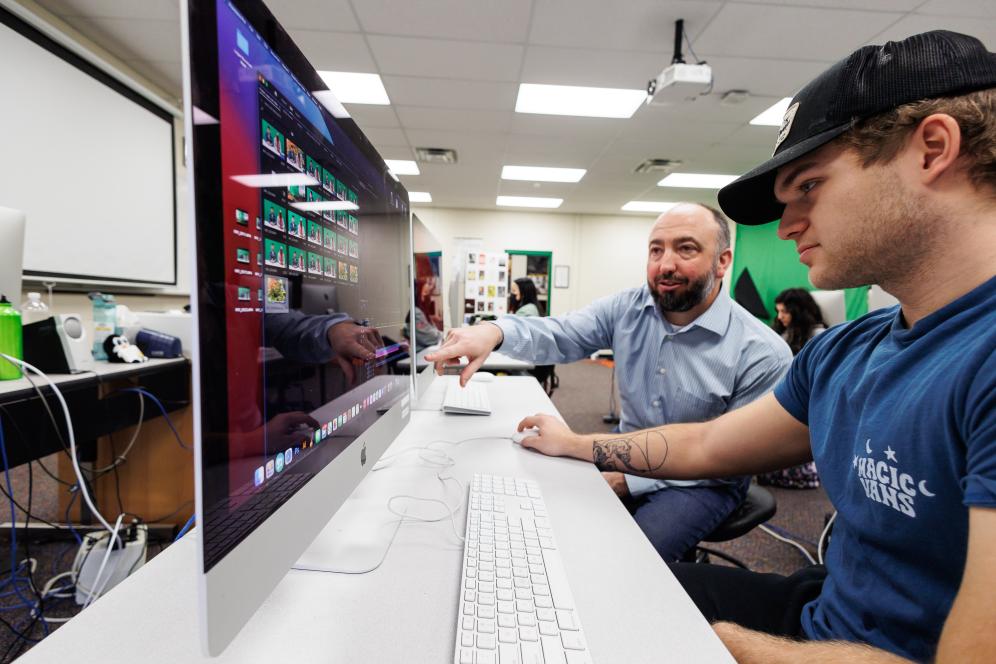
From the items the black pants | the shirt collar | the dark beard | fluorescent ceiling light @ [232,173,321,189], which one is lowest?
the black pants

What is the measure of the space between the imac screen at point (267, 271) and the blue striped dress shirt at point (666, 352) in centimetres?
79

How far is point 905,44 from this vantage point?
58 centimetres

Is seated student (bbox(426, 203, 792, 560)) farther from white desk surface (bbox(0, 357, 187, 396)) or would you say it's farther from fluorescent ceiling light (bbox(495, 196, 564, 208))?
fluorescent ceiling light (bbox(495, 196, 564, 208))

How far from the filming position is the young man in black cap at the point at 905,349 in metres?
0.49

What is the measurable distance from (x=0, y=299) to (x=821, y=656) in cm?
197

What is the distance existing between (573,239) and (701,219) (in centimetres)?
653

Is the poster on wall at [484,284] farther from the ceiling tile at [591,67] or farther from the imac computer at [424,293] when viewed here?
the imac computer at [424,293]

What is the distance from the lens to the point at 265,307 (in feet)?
1.37

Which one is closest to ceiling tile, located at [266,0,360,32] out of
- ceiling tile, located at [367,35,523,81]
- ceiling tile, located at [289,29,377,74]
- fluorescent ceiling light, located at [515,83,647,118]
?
ceiling tile, located at [289,29,377,74]

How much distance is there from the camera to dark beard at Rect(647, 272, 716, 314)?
1.35m

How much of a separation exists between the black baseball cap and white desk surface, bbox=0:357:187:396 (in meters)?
1.80

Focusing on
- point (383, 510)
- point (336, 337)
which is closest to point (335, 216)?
point (336, 337)

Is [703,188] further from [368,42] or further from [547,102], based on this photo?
[368,42]

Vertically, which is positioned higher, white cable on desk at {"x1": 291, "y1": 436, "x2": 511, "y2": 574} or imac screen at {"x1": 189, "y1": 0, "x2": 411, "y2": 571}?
imac screen at {"x1": 189, "y1": 0, "x2": 411, "y2": 571}
